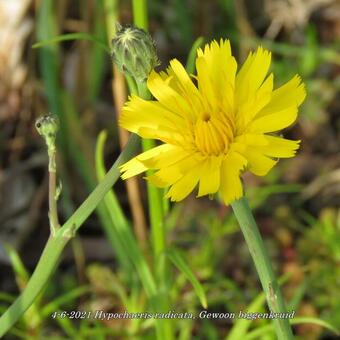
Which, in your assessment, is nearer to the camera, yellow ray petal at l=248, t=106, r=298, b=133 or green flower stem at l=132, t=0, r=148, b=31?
yellow ray petal at l=248, t=106, r=298, b=133

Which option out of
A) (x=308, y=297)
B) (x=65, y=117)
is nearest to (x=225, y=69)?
(x=308, y=297)

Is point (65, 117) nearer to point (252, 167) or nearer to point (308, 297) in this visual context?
point (308, 297)

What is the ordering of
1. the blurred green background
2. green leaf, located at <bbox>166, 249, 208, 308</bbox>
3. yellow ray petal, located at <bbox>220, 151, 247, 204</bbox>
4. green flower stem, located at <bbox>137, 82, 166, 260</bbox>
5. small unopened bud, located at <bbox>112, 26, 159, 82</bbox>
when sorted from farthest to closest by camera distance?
the blurred green background < green flower stem, located at <bbox>137, 82, 166, 260</bbox> < green leaf, located at <bbox>166, 249, 208, 308</bbox> < small unopened bud, located at <bbox>112, 26, 159, 82</bbox> < yellow ray petal, located at <bbox>220, 151, 247, 204</bbox>

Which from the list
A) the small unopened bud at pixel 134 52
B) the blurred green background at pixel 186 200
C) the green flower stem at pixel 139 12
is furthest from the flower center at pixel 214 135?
the blurred green background at pixel 186 200

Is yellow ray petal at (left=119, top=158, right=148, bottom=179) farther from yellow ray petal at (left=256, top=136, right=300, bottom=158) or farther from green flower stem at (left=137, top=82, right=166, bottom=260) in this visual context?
green flower stem at (left=137, top=82, right=166, bottom=260)

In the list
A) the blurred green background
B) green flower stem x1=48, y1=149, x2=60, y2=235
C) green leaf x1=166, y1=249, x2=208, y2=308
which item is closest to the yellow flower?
green flower stem x1=48, y1=149, x2=60, y2=235

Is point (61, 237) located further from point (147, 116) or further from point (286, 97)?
point (286, 97)
